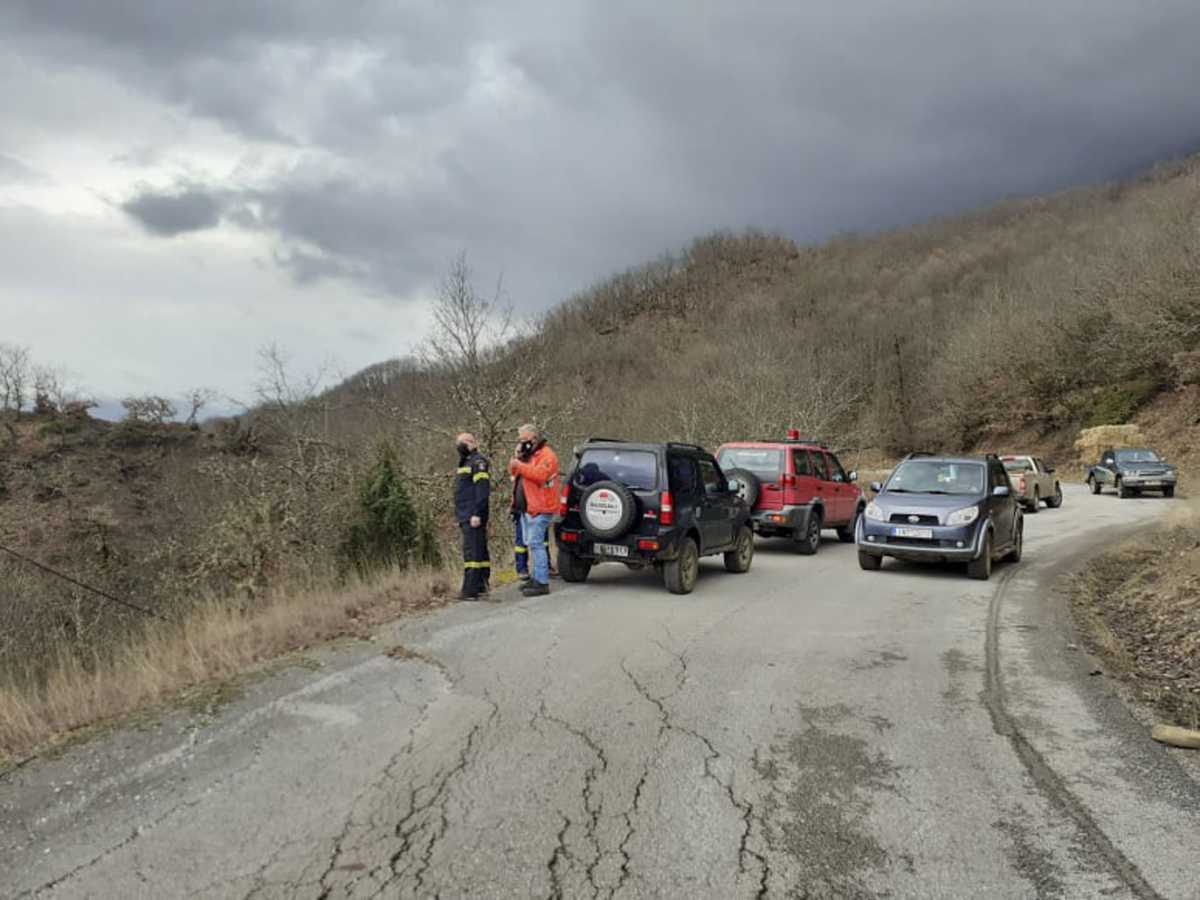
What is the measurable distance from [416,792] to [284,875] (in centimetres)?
87

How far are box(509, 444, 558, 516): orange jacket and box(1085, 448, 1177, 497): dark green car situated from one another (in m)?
28.4

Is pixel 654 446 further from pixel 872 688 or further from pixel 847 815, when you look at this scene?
pixel 847 815

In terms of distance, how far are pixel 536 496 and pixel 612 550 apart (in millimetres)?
1239

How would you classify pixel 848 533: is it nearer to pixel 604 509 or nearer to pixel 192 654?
pixel 604 509

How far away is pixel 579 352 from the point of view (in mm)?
40594

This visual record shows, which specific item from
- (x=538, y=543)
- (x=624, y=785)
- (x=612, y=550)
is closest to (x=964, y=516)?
(x=612, y=550)

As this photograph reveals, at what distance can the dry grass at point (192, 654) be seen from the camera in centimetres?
516

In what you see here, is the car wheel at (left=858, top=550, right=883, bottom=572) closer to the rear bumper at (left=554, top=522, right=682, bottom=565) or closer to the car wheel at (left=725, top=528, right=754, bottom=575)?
the car wheel at (left=725, top=528, right=754, bottom=575)

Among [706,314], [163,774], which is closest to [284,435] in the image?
[163,774]

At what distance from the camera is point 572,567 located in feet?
35.7

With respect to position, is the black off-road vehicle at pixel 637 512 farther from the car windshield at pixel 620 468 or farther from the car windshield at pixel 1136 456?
the car windshield at pixel 1136 456

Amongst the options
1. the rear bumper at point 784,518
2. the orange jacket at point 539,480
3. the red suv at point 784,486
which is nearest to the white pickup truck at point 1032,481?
the red suv at point 784,486

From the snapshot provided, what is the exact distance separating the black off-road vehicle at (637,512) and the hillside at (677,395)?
4075 millimetres

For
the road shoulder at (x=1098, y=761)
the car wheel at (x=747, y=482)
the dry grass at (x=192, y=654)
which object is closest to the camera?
the road shoulder at (x=1098, y=761)
